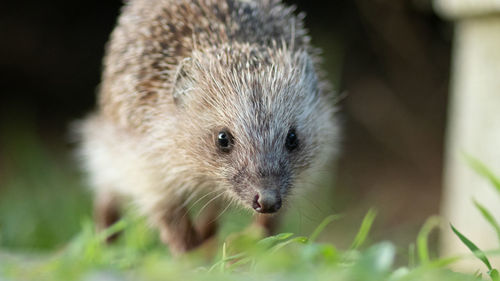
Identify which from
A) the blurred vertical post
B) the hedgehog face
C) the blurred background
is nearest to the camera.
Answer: the hedgehog face

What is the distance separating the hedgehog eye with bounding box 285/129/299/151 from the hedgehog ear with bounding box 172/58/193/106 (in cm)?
66

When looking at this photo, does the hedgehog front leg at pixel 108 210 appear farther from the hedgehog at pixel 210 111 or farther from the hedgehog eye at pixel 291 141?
the hedgehog eye at pixel 291 141

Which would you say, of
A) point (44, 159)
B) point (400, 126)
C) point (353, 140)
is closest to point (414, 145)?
point (400, 126)

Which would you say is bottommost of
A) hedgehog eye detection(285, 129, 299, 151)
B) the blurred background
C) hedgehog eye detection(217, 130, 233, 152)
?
the blurred background

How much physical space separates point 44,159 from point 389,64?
4.50 metres

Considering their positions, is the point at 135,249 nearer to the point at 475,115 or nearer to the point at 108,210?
the point at 108,210

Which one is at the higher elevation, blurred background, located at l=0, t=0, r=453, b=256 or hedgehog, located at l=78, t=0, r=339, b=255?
hedgehog, located at l=78, t=0, r=339, b=255

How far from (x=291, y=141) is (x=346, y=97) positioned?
5255mm

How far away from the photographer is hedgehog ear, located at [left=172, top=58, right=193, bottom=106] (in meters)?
3.82

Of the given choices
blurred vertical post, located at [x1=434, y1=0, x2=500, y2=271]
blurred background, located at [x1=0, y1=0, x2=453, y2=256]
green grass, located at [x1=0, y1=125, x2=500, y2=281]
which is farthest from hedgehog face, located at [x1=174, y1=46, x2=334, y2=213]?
blurred background, located at [x1=0, y1=0, x2=453, y2=256]

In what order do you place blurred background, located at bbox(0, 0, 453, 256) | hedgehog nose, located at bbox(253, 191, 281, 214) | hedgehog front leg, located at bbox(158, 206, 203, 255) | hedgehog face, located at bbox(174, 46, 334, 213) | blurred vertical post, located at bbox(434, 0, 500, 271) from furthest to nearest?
blurred background, located at bbox(0, 0, 453, 256) < blurred vertical post, located at bbox(434, 0, 500, 271) < hedgehog front leg, located at bbox(158, 206, 203, 255) < hedgehog face, located at bbox(174, 46, 334, 213) < hedgehog nose, located at bbox(253, 191, 281, 214)

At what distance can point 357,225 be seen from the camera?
22.4 ft

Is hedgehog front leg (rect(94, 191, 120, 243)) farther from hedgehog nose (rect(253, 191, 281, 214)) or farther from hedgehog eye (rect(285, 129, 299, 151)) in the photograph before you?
hedgehog nose (rect(253, 191, 281, 214))

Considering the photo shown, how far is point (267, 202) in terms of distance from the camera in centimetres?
320
